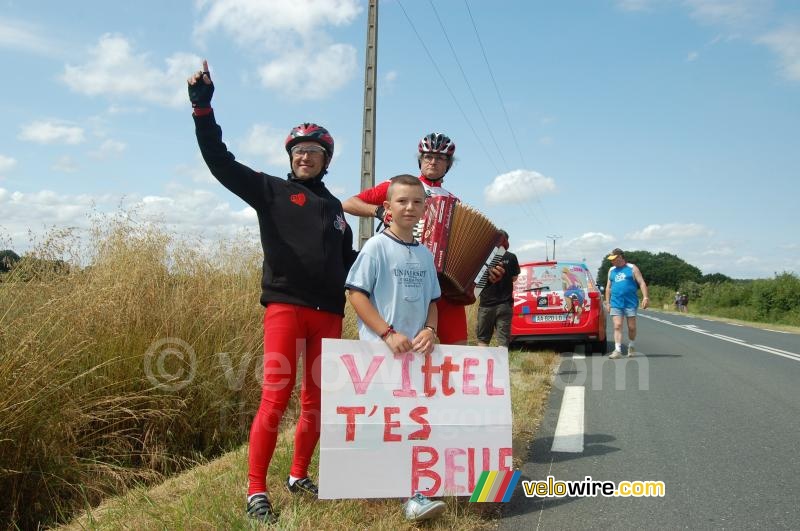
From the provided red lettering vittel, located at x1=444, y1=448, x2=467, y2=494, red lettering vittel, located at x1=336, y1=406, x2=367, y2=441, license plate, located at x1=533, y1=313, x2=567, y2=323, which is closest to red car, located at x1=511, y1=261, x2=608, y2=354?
license plate, located at x1=533, y1=313, x2=567, y2=323

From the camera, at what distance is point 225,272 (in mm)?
7117

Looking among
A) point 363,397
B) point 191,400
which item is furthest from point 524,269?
point 363,397

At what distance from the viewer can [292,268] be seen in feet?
10.9

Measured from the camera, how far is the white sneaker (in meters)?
3.11

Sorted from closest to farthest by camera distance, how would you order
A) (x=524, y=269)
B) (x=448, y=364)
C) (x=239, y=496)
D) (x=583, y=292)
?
(x=239, y=496), (x=448, y=364), (x=583, y=292), (x=524, y=269)

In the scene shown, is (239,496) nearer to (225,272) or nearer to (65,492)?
(65,492)

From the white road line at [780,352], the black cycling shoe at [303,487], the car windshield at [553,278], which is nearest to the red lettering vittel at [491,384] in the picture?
the black cycling shoe at [303,487]

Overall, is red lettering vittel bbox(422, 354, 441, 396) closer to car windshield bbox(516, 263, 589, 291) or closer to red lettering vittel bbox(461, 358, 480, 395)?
red lettering vittel bbox(461, 358, 480, 395)

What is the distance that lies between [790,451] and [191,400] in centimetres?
458

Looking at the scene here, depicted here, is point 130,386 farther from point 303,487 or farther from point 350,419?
point 350,419

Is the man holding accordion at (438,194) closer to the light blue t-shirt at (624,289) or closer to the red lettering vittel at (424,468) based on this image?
the red lettering vittel at (424,468)

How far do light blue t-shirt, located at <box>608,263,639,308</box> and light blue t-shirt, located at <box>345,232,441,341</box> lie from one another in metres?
8.97

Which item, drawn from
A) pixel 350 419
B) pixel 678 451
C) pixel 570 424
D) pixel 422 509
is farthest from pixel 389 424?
pixel 570 424

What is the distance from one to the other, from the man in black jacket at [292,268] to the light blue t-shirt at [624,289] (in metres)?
9.13
